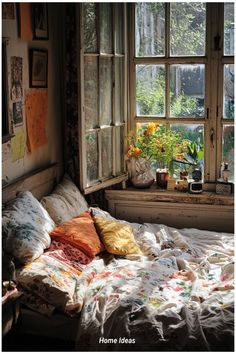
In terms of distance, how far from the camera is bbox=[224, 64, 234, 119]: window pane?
13.1ft

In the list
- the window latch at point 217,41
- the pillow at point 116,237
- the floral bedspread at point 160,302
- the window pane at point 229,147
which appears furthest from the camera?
the window pane at point 229,147

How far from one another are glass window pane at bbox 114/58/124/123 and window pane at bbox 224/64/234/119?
749mm

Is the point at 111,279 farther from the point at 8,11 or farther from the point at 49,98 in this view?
the point at 8,11

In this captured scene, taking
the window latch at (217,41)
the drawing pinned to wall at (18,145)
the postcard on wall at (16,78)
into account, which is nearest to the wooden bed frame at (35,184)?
the drawing pinned to wall at (18,145)

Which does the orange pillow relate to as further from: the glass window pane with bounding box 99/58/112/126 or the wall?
the glass window pane with bounding box 99/58/112/126

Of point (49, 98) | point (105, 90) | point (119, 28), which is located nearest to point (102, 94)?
point (105, 90)

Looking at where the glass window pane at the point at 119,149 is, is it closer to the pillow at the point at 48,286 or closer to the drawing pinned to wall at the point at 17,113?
the drawing pinned to wall at the point at 17,113

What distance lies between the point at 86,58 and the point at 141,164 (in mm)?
958

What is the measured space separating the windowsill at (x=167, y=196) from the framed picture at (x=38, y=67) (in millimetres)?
1030

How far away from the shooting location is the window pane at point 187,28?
399 cm

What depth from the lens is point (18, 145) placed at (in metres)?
3.26

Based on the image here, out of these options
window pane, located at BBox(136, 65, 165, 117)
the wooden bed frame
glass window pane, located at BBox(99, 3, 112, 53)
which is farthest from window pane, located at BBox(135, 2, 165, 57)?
the wooden bed frame

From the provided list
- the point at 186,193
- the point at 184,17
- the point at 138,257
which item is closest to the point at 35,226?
the point at 138,257

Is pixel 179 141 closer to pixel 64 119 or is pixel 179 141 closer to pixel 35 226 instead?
pixel 64 119
